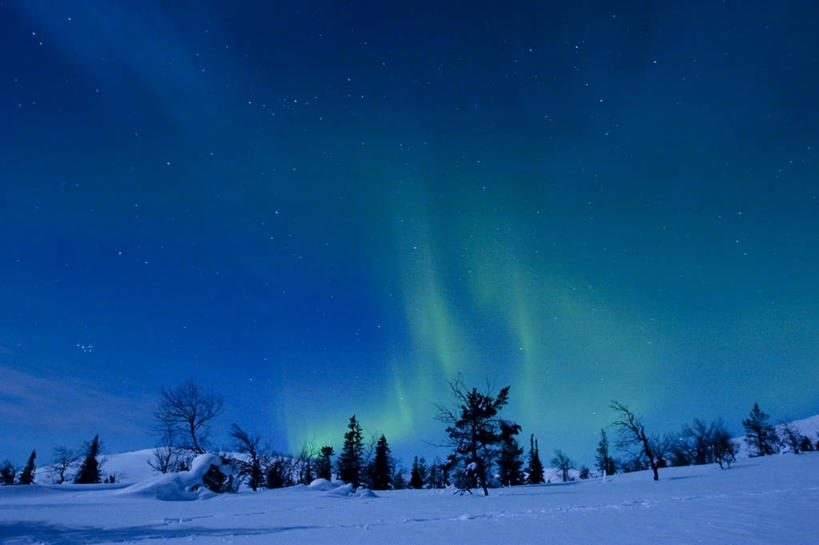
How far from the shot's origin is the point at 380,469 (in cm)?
6619

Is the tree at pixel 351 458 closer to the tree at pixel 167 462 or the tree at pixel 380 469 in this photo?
the tree at pixel 380 469

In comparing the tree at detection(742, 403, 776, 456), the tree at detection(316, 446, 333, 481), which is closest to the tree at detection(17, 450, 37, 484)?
the tree at detection(316, 446, 333, 481)

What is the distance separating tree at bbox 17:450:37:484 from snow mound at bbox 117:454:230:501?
279ft

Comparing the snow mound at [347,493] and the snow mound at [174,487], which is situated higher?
the snow mound at [174,487]

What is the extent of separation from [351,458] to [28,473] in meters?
69.3

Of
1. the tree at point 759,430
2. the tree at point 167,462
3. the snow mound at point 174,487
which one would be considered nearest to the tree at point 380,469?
the tree at point 167,462

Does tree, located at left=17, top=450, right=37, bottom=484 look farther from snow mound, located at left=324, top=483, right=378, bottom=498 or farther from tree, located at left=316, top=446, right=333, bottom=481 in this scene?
snow mound, located at left=324, top=483, right=378, bottom=498

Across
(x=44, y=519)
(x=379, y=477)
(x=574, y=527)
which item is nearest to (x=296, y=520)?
(x=44, y=519)

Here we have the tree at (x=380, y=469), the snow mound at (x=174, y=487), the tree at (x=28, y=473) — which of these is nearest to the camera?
the snow mound at (x=174, y=487)

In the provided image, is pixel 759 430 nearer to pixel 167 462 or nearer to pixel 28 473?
pixel 167 462

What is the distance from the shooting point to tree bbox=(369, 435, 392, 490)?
215 ft

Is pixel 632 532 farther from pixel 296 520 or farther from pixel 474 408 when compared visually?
pixel 474 408

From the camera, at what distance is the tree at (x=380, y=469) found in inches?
2579

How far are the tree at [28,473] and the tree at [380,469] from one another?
68.4 m
